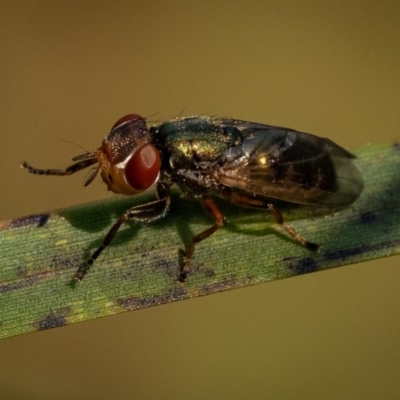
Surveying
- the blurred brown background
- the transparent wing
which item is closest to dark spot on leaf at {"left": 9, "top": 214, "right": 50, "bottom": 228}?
the transparent wing

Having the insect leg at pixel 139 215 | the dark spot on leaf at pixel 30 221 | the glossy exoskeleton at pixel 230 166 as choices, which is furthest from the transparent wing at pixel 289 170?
the dark spot on leaf at pixel 30 221

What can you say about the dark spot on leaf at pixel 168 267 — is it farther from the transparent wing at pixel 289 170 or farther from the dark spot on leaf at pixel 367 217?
the dark spot on leaf at pixel 367 217

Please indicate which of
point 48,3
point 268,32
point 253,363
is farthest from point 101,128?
point 253,363

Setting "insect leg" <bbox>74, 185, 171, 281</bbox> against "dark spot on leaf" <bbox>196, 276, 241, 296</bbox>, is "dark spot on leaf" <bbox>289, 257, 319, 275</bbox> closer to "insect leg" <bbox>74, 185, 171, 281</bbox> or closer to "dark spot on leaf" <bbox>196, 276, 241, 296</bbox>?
"dark spot on leaf" <bbox>196, 276, 241, 296</bbox>

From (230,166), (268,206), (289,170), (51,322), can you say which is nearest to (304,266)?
(268,206)

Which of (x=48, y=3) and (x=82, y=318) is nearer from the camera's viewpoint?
(x=82, y=318)

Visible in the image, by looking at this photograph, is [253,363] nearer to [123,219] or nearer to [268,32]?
[123,219]

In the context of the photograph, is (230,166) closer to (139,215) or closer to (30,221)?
(139,215)
